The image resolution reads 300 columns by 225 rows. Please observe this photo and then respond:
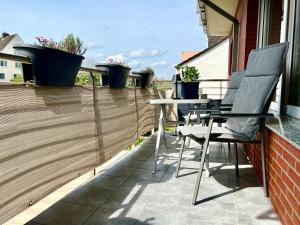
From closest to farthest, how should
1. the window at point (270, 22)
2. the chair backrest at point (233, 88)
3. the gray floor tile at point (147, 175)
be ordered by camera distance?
the gray floor tile at point (147, 175) → the window at point (270, 22) → the chair backrest at point (233, 88)

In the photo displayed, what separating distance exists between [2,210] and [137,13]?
29.2 ft

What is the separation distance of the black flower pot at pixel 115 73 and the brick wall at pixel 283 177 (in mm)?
1491

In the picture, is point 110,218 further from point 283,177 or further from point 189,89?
point 189,89

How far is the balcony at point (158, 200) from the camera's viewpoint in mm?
1810

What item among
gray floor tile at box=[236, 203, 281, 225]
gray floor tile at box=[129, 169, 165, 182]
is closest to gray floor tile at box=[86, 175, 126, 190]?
gray floor tile at box=[129, 169, 165, 182]

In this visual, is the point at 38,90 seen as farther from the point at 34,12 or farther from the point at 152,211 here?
the point at 34,12

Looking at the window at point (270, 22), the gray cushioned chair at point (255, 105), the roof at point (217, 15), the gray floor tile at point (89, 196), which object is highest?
the roof at point (217, 15)

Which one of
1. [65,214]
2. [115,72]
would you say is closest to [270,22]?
[115,72]

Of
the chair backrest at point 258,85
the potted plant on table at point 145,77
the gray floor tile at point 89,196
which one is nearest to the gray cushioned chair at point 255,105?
the chair backrest at point 258,85

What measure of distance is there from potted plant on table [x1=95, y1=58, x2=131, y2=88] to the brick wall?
4.89 feet

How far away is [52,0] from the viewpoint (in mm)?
10211

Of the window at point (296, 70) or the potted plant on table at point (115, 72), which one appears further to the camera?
the potted plant on table at point (115, 72)

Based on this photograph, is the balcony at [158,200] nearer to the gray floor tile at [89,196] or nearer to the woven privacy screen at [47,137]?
the gray floor tile at [89,196]

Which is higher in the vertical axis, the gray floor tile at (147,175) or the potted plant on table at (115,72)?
the potted plant on table at (115,72)
